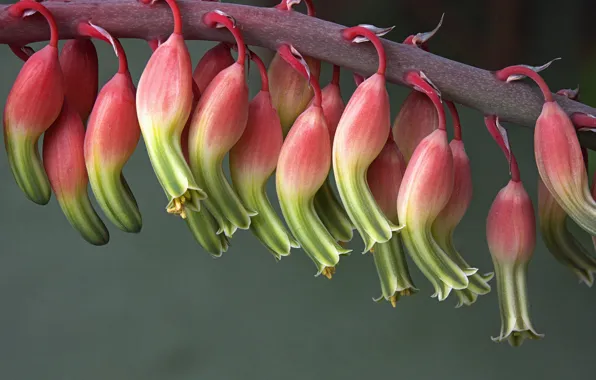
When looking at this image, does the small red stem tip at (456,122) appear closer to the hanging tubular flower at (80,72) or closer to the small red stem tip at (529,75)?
the small red stem tip at (529,75)

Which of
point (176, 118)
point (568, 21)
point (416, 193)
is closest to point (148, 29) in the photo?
point (176, 118)

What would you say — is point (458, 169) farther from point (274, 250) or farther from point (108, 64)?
point (108, 64)

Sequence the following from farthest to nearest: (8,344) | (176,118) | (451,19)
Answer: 1. (451,19)
2. (8,344)
3. (176,118)

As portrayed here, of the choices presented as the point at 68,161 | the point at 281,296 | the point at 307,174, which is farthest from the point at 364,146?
the point at 281,296

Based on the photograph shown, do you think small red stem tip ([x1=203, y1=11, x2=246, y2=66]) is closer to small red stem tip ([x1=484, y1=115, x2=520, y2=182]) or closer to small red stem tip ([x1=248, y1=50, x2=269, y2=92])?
small red stem tip ([x1=248, y1=50, x2=269, y2=92])

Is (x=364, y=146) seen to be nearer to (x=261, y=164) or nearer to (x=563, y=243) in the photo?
(x=261, y=164)
